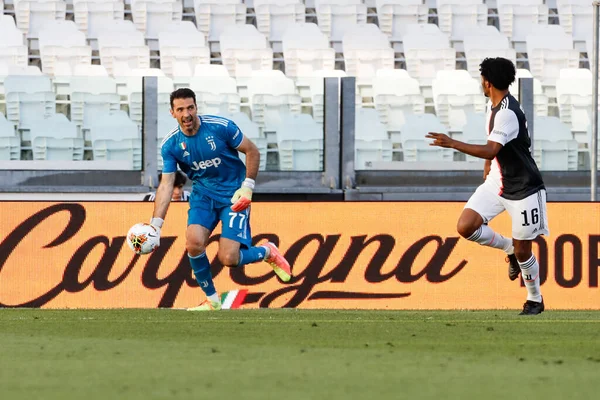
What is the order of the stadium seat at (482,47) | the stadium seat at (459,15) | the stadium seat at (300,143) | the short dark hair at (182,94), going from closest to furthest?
the short dark hair at (182,94), the stadium seat at (300,143), the stadium seat at (482,47), the stadium seat at (459,15)

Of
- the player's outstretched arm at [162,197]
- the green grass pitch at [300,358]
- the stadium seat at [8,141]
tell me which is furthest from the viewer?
the stadium seat at [8,141]

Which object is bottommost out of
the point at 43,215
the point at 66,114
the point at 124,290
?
the point at 124,290

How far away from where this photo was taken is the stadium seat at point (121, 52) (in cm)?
1936

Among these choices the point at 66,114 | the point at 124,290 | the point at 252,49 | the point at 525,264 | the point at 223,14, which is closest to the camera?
the point at 525,264

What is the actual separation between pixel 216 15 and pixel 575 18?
678 cm

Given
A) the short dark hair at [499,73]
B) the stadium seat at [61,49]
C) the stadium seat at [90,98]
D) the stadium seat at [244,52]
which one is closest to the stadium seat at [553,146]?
the stadium seat at [90,98]

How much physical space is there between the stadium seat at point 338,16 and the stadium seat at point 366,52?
31.3 inches

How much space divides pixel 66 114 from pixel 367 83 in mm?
4219

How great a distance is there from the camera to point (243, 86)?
1503cm

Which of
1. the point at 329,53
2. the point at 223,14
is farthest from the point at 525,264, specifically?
the point at 223,14

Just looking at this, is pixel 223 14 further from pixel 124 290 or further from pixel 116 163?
pixel 124 290

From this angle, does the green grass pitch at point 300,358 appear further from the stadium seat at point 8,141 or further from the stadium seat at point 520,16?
the stadium seat at point 520,16

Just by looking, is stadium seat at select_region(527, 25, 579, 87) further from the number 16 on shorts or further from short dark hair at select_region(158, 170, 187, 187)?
the number 16 on shorts

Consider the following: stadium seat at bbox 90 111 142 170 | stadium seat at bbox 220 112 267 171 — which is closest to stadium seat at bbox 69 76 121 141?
stadium seat at bbox 90 111 142 170
